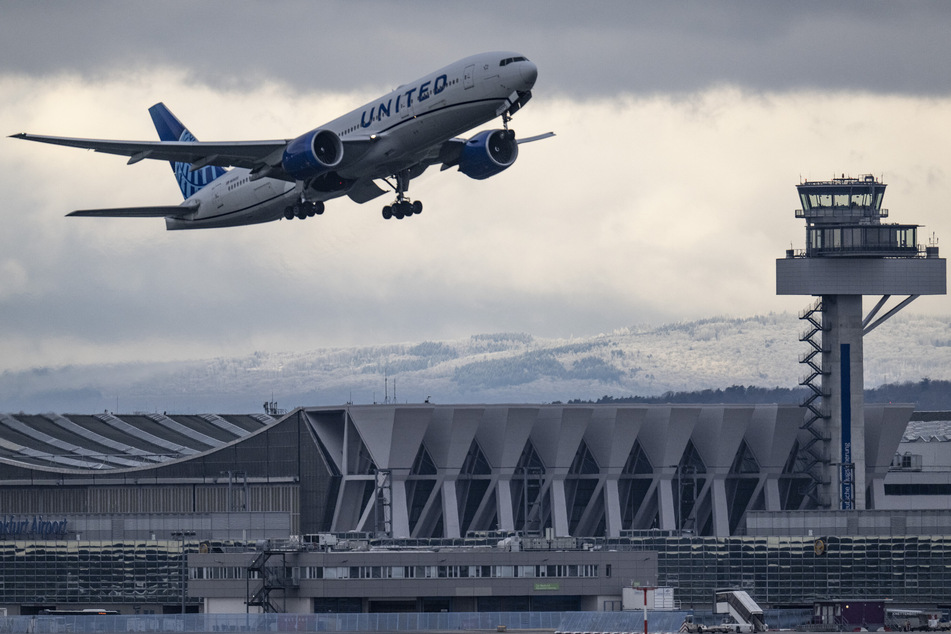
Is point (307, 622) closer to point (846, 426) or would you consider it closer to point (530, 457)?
point (530, 457)

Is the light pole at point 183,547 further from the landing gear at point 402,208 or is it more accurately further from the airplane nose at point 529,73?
the airplane nose at point 529,73

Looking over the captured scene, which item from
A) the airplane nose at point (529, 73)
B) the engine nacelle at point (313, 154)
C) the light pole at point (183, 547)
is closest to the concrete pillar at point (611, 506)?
the light pole at point (183, 547)

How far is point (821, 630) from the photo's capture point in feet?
367

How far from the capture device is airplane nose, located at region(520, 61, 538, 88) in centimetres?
9026

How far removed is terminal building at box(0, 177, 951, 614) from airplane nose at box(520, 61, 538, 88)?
47872mm

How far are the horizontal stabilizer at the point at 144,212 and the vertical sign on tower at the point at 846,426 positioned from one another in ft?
323

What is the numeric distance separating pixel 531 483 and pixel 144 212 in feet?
306

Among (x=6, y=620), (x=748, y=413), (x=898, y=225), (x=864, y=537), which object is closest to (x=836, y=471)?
(x=748, y=413)

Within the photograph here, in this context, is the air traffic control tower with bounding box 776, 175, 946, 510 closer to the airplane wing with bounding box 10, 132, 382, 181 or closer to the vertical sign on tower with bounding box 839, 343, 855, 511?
the vertical sign on tower with bounding box 839, 343, 855, 511

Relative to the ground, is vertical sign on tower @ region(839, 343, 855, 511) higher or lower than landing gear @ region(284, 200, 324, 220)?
lower

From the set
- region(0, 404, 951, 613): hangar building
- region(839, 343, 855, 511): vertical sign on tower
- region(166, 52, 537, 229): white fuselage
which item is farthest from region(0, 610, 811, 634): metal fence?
region(839, 343, 855, 511): vertical sign on tower

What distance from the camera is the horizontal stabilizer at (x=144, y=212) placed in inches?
4247

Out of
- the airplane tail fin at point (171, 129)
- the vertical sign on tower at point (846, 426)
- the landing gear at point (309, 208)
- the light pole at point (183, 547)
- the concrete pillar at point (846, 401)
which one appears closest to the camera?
the landing gear at point (309, 208)

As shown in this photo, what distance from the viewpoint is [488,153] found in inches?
3900
